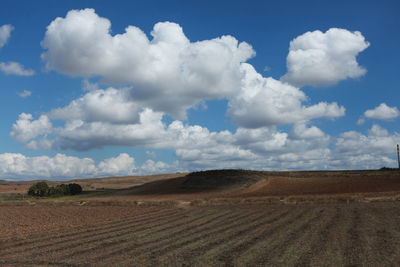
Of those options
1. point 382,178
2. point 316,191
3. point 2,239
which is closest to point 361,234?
point 2,239

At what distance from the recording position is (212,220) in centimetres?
3042

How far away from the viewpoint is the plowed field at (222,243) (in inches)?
623

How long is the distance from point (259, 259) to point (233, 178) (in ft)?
186

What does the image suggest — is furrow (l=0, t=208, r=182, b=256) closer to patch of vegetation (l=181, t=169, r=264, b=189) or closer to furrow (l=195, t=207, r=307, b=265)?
furrow (l=195, t=207, r=307, b=265)

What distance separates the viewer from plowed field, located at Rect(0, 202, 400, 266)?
51.9 feet

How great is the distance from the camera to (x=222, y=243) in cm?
1964

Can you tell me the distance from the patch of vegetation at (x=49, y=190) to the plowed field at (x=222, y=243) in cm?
5469

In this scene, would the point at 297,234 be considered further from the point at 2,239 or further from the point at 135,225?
the point at 2,239

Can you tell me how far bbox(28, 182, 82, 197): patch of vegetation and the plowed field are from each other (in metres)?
54.7

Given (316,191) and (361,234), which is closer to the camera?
(361,234)

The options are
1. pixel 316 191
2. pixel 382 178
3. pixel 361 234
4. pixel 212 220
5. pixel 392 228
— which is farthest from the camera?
pixel 382 178

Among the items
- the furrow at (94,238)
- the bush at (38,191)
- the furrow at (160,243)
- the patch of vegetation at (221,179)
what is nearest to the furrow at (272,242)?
the furrow at (160,243)

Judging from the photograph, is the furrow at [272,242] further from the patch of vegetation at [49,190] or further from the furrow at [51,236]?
the patch of vegetation at [49,190]

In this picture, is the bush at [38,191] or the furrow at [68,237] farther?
the bush at [38,191]
